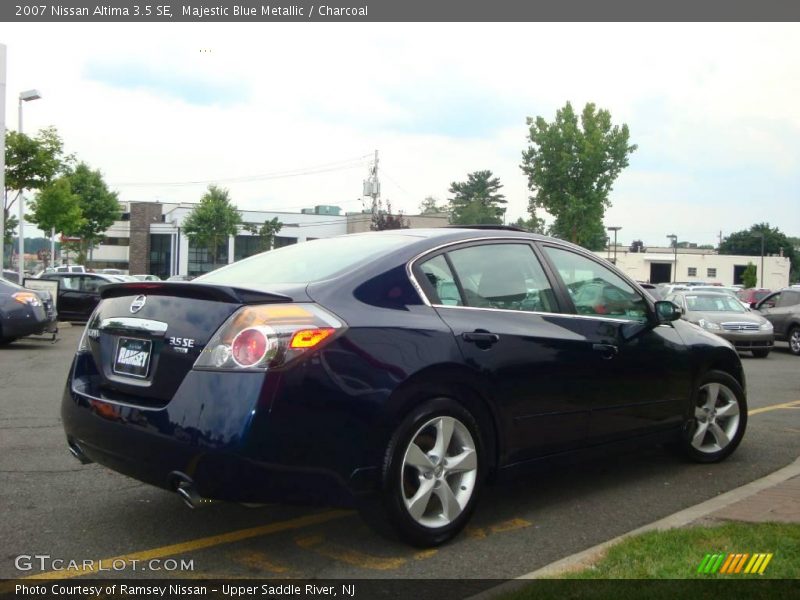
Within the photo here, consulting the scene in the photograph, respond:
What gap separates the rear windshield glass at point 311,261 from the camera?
A: 4195 millimetres

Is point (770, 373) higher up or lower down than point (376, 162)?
lower down

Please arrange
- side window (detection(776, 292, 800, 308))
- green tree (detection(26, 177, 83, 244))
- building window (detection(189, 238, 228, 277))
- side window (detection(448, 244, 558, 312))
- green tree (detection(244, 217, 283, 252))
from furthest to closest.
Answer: building window (detection(189, 238, 228, 277))
green tree (detection(244, 217, 283, 252))
green tree (detection(26, 177, 83, 244))
side window (detection(776, 292, 800, 308))
side window (detection(448, 244, 558, 312))

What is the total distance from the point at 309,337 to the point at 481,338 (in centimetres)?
103

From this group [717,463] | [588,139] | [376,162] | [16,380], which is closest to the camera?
[717,463]

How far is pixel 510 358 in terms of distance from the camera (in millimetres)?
4297

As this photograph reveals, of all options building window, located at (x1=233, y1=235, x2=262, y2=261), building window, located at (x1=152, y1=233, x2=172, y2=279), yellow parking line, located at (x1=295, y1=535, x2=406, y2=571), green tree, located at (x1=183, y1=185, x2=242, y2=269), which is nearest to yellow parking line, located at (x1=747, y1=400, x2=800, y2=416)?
yellow parking line, located at (x1=295, y1=535, x2=406, y2=571)

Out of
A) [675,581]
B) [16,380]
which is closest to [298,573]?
[675,581]

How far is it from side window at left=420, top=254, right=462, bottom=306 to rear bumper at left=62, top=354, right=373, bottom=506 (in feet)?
3.47

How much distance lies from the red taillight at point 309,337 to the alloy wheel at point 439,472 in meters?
0.67

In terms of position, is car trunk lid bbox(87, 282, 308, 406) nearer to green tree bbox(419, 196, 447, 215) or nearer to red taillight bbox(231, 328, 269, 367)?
red taillight bbox(231, 328, 269, 367)

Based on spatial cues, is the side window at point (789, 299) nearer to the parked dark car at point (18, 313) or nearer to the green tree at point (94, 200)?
the parked dark car at point (18, 313)

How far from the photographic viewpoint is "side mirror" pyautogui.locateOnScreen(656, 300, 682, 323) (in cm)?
541

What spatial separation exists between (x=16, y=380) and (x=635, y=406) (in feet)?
26.6

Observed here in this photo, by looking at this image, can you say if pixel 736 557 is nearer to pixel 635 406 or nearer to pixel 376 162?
pixel 635 406
